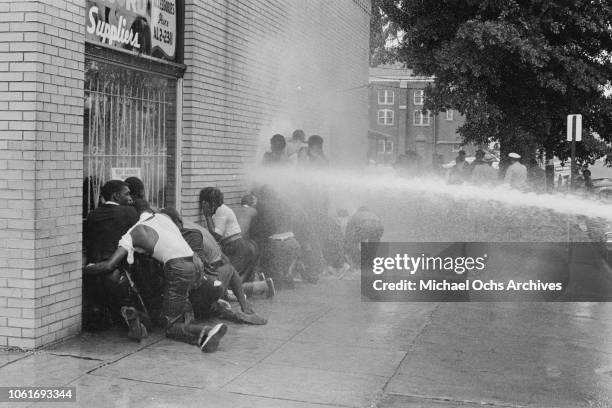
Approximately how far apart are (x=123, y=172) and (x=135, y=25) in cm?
148

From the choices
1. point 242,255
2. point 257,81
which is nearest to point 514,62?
point 257,81

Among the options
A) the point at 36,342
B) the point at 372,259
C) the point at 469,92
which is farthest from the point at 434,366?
the point at 469,92

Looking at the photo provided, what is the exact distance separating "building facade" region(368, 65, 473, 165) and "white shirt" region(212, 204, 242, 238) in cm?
5221

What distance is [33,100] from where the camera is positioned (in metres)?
5.74

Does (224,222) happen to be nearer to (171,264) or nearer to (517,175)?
(171,264)

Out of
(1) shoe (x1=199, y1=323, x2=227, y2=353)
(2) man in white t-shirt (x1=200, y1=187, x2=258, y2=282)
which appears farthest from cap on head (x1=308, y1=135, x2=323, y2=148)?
(1) shoe (x1=199, y1=323, x2=227, y2=353)

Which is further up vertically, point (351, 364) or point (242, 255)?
point (242, 255)

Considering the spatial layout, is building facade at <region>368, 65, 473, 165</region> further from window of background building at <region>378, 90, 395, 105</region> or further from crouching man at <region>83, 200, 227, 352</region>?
crouching man at <region>83, 200, 227, 352</region>

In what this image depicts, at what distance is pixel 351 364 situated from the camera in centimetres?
582

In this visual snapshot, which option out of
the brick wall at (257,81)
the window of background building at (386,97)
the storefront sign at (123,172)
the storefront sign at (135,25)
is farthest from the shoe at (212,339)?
the window of background building at (386,97)

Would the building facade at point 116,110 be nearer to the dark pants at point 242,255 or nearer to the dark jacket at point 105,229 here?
the dark jacket at point 105,229

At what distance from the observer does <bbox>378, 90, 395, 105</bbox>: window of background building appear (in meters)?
64.3

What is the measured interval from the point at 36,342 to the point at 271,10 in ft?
21.8

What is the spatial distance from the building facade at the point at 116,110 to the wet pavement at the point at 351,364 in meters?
0.72
